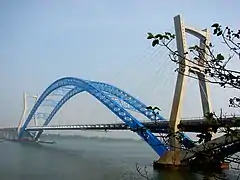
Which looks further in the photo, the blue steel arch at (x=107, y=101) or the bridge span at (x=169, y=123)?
the blue steel arch at (x=107, y=101)

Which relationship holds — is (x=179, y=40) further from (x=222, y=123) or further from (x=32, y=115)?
(x=32, y=115)

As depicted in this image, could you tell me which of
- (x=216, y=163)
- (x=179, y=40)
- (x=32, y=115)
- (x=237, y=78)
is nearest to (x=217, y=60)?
(x=237, y=78)

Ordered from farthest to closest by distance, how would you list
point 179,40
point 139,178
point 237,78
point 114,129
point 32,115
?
point 32,115
point 114,129
point 179,40
point 139,178
point 237,78

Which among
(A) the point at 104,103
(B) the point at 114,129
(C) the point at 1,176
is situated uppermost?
(A) the point at 104,103

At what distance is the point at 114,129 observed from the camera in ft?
122

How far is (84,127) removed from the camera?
4444 centimetres

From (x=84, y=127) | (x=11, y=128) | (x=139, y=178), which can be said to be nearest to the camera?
(x=139, y=178)

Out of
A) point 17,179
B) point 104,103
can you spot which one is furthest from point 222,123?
point 104,103

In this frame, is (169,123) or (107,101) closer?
(169,123)

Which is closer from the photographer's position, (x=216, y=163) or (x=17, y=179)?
(x=216, y=163)

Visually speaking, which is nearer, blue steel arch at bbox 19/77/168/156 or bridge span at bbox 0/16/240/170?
bridge span at bbox 0/16/240/170

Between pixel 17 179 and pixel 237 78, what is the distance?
759 inches

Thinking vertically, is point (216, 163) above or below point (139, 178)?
above

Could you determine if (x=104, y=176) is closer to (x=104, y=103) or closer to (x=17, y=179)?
(x=17, y=179)
